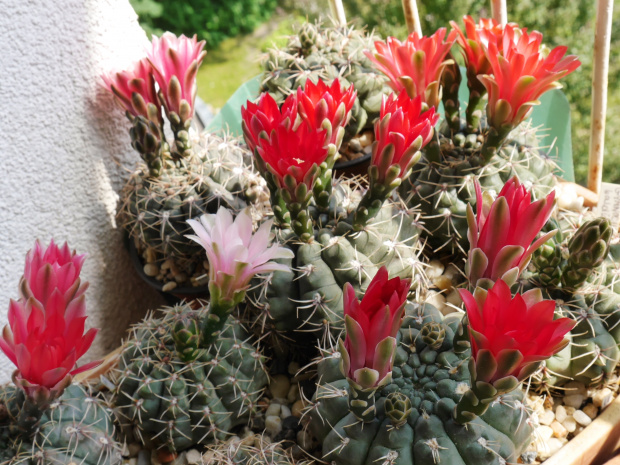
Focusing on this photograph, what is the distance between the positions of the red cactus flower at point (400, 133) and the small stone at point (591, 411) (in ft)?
1.67

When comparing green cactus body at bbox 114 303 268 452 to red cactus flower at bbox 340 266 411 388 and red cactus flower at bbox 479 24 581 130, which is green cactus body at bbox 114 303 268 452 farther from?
red cactus flower at bbox 479 24 581 130

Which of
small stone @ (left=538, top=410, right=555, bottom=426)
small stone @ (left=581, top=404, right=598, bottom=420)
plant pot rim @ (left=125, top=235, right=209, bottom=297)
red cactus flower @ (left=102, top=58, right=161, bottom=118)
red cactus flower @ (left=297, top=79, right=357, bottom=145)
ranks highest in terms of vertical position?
red cactus flower @ (left=102, top=58, right=161, bottom=118)

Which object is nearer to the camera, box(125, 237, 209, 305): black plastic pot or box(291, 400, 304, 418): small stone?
box(291, 400, 304, 418): small stone

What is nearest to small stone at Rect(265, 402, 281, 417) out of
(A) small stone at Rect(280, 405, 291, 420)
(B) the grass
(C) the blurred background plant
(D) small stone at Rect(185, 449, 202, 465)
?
(A) small stone at Rect(280, 405, 291, 420)

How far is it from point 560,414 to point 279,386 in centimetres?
48

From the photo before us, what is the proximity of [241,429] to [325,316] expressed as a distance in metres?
0.28

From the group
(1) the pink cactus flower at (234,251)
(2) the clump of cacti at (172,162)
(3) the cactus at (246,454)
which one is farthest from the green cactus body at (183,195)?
(3) the cactus at (246,454)

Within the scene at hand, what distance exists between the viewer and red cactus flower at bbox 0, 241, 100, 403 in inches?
31.2

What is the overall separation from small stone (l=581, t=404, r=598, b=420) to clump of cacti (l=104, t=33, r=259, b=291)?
73 cm

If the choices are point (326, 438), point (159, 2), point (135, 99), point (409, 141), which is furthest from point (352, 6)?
point (326, 438)

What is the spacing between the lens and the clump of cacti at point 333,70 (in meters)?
1.33

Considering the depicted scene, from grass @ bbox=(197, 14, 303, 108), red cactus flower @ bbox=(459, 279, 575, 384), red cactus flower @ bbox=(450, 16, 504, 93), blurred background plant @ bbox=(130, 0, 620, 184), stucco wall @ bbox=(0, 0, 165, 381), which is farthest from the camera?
grass @ bbox=(197, 14, 303, 108)

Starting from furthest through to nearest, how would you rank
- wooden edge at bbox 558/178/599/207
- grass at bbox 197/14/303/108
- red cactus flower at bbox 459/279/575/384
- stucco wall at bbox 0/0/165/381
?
grass at bbox 197/14/303/108 < wooden edge at bbox 558/178/599/207 < stucco wall at bbox 0/0/165/381 < red cactus flower at bbox 459/279/575/384

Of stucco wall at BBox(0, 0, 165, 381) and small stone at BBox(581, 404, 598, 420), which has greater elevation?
stucco wall at BBox(0, 0, 165, 381)
